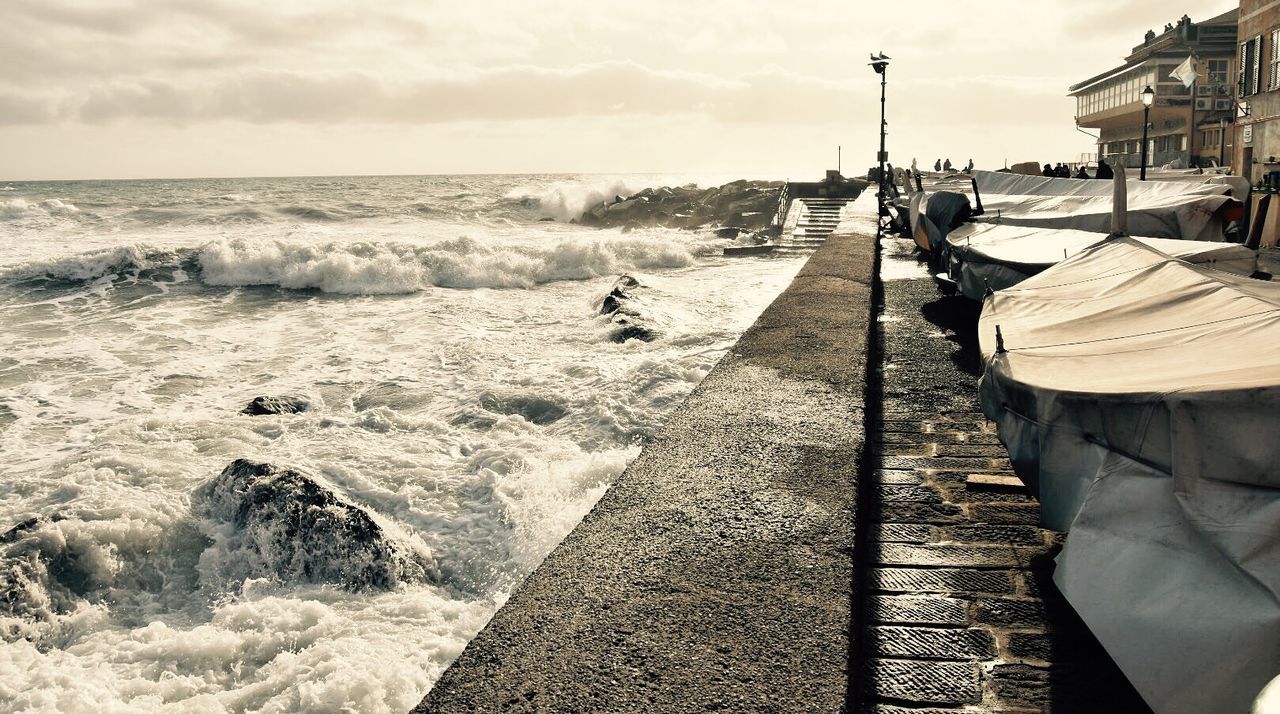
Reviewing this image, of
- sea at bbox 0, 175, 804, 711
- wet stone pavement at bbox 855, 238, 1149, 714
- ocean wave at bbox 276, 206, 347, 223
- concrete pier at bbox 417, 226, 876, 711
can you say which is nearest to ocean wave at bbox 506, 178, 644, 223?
ocean wave at bbox 276, 206, 347, 223

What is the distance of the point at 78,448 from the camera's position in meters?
7.88

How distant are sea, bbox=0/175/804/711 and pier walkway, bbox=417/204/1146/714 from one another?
1.35 metres

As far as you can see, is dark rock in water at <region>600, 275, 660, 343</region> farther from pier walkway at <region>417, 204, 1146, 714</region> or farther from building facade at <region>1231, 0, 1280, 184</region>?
building facade at <region>1231, 0, 1280, 184</region>

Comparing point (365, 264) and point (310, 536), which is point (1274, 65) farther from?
point (310, 536)

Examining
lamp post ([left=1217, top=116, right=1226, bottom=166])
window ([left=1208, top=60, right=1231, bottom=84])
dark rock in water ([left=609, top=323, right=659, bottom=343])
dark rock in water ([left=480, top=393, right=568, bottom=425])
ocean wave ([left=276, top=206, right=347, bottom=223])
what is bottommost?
dark rock in water ([left=480, top=393, right=568, bottom=425])

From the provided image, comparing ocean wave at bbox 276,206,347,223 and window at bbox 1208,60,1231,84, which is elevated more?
window at bbox 1208,60,1231,84

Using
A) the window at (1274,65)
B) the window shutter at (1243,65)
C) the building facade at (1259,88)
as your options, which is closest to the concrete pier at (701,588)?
the building facade at (1259,88)

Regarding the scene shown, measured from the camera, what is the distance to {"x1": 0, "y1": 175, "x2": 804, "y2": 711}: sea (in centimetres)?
420

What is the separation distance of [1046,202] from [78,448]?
1117 cm

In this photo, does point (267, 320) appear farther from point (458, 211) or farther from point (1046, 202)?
point (458, 211)

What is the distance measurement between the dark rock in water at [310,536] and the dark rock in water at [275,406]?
2836 mm

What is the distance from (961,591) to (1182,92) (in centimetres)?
6227

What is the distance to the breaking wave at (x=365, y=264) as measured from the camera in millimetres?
20344

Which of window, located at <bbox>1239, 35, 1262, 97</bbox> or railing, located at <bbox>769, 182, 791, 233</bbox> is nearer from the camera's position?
window, located at <bbox>1239, 35, 1262, 97</bbox>
